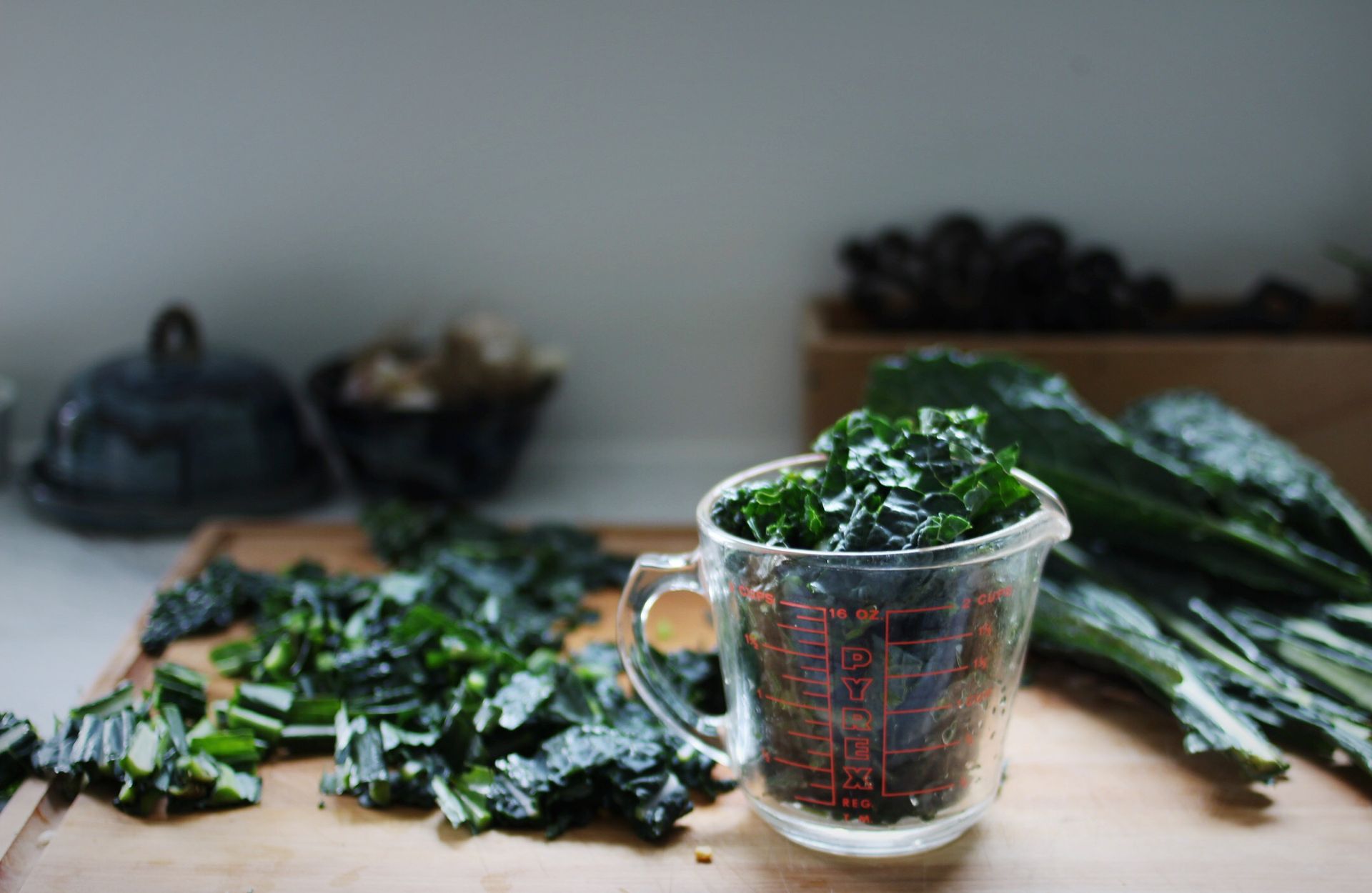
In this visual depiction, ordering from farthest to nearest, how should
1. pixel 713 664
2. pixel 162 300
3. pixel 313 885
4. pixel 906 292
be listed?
pixel 162 300 < pixel 906 292 < pixel 713 664 < pixel 313 885

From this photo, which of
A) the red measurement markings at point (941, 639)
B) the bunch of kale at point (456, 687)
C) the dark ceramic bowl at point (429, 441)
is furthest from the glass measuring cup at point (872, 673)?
the dark ceramic bowl at point (429, 441)

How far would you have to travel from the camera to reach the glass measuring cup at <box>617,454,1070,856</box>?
797mm

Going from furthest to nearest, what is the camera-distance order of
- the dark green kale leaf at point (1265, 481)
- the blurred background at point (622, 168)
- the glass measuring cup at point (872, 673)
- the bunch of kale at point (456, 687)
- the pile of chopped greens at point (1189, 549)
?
1. the blurred background at point (622, 168)
2. the dark green kale leaf at point (1265, 481)
3. the pile of chopped greens at point (1189, 549)
4. the bunch of kale at point (456, 687)
5. the glass measuring cup at point (872, 673)

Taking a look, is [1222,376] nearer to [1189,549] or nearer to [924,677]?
[1189,549]

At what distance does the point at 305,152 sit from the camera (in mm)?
1662

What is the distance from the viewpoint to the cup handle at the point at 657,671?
916 mm

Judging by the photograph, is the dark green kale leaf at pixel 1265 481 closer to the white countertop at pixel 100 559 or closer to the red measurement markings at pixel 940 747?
the red measurement markings at pixel 940 747

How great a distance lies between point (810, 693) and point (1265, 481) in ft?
2.08

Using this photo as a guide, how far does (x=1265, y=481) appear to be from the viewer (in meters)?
1.19

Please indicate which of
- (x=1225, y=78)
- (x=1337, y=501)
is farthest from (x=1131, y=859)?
(x=1225, y=78)

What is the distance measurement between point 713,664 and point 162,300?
111 centimetres

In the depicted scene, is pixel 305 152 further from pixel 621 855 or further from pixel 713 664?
pixel 621 855

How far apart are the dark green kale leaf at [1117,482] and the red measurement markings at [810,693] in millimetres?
445

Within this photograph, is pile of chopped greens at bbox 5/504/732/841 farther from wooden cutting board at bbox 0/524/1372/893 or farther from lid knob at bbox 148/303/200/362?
lid knob at bbox 148/303/200/362
